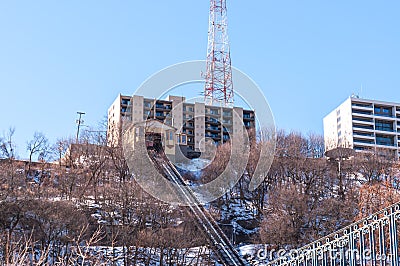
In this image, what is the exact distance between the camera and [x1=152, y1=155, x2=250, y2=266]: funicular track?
27642 millimetres

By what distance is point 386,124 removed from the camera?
8788cm

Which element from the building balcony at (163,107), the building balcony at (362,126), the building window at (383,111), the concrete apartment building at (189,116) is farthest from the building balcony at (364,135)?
the building balcony at (163,107)

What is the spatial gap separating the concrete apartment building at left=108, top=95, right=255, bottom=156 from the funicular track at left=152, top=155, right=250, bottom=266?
854 inches

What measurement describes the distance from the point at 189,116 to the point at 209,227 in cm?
3991

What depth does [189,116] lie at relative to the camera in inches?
2778

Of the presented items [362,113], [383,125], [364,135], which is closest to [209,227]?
[364,135]

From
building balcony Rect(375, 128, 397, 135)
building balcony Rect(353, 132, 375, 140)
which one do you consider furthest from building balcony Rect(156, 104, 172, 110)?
building balcony Rect(375, 128, 397, 135)

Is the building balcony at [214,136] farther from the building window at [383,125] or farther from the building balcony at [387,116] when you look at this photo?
the building balcony at [387,116]

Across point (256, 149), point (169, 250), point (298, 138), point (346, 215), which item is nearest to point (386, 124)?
point (298, 138)

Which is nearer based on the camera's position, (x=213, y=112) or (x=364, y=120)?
(x=213, y=112)

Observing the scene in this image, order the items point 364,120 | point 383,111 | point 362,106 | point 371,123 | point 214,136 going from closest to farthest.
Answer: point 214,136 → point 371,123 → point 364,120 → point 362,106 → point 383,111

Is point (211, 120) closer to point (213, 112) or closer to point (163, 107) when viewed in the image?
point (213, 112)

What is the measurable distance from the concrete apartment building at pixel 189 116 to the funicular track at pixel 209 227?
71.1 ft

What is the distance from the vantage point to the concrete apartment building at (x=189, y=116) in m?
64.2
